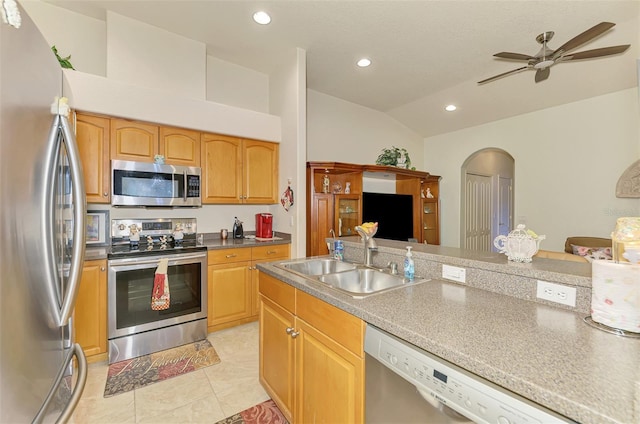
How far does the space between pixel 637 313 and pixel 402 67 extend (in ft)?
11.3

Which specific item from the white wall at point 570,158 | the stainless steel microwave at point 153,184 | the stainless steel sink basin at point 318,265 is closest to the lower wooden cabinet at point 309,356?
the stainless steel sink basin at point 318,265

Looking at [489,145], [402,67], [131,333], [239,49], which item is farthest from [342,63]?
[131,333]

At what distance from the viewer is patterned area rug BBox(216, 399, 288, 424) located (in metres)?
1.72

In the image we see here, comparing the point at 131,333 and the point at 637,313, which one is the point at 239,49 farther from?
the point at 637,313

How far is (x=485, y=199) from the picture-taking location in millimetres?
5695

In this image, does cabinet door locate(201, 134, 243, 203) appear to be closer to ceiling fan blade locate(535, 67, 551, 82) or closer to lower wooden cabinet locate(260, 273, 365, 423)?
lower wooden cabinet locate(260, 273, 365, 423)

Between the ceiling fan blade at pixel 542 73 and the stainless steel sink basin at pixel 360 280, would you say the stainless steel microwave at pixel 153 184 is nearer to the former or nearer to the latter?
the stainless steel sink basin at pixel 360 280

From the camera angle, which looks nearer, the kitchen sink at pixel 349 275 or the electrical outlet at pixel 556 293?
the electrical outlet at pixel 556 293

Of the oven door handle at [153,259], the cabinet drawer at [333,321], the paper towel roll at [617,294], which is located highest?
the paper towel roll at [617,294]

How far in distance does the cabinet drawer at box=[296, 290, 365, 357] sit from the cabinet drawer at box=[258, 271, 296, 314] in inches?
2.4

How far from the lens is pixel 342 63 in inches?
135

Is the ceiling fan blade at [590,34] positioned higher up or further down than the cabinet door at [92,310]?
higher up

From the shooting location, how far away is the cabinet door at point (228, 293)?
282cm

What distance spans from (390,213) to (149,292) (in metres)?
3.46
